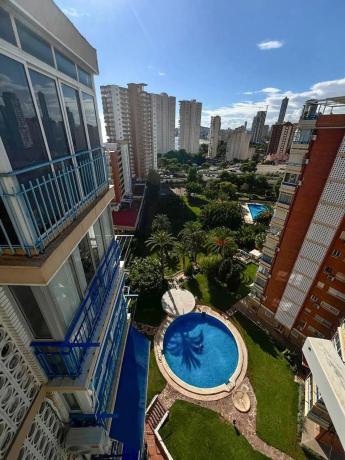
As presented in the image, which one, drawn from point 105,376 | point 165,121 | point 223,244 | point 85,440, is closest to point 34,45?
point 105,376

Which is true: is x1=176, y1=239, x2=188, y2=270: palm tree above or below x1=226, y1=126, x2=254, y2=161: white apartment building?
below

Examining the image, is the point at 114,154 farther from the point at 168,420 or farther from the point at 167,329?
the point at 168,420

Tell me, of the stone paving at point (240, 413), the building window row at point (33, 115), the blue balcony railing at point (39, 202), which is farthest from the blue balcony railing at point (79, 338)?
the stone paving at point (240, 413)

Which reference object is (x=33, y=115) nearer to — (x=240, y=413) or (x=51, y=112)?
(x=51, y=112)

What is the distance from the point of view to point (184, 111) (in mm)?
120625

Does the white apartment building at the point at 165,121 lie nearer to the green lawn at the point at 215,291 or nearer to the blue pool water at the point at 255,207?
the blue pool water at the point at 255,207

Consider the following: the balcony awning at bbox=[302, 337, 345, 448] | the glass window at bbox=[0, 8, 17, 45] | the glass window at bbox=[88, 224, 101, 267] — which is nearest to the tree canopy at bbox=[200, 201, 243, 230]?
the balcony awning at bbox=[302, 337, 345, 448]

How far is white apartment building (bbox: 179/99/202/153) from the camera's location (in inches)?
4729

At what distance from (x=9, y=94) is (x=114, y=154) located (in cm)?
4819

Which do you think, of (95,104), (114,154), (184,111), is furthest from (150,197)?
(184,111)

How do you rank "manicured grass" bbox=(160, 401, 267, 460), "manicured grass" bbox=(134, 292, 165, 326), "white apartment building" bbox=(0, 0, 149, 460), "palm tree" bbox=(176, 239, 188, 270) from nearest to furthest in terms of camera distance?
"white apartment building" bbox=(0, 0, 149, 460) < "manicured grass" bbox=(160, 401, 267, 460) < "manicured grass" bbox=(134, 292, 165, 326) < "palm tree" bbox=(176, 239, 188, 270)

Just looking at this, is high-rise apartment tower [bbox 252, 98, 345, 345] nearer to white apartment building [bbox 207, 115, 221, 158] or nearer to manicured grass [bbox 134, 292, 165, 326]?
manicured grass [bbox 134, 292, 165, 326]

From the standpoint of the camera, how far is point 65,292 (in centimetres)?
575

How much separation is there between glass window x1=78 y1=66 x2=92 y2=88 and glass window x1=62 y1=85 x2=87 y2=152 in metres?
0.70
